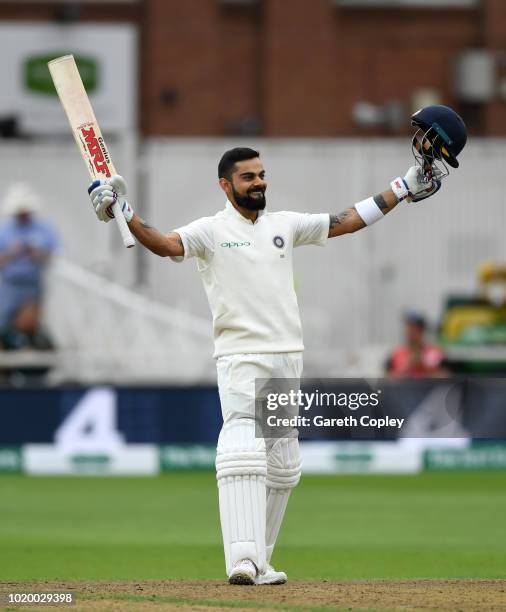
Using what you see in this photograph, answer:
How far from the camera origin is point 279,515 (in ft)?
22.9

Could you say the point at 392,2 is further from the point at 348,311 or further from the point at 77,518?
the point at 77,518

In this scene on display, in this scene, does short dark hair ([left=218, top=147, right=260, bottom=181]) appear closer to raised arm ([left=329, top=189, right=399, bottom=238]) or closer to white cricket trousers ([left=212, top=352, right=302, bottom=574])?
raised arm ([left=329, top=189, right=399, bottom=238])

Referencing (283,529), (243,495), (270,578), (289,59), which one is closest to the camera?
(243,495)

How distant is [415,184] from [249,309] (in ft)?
2.93

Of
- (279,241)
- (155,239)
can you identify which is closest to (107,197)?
(155,239)

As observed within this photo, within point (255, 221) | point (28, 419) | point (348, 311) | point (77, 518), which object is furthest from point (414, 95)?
point (255, 221)

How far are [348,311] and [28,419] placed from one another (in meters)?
5.87

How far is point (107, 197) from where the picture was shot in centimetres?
648

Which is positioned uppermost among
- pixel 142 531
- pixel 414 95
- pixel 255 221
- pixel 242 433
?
Result: pixel 414 95

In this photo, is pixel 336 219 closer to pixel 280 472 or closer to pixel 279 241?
pixel 279 241

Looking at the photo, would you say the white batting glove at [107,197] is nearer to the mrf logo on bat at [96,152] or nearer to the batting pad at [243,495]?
the mrf logo on bat at [96,152]

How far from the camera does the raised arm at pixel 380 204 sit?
697 cm

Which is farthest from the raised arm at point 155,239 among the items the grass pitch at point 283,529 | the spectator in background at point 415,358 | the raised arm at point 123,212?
the spectator in background at point 415,358

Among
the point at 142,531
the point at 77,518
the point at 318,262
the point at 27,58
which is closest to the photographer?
the point at 142,531
